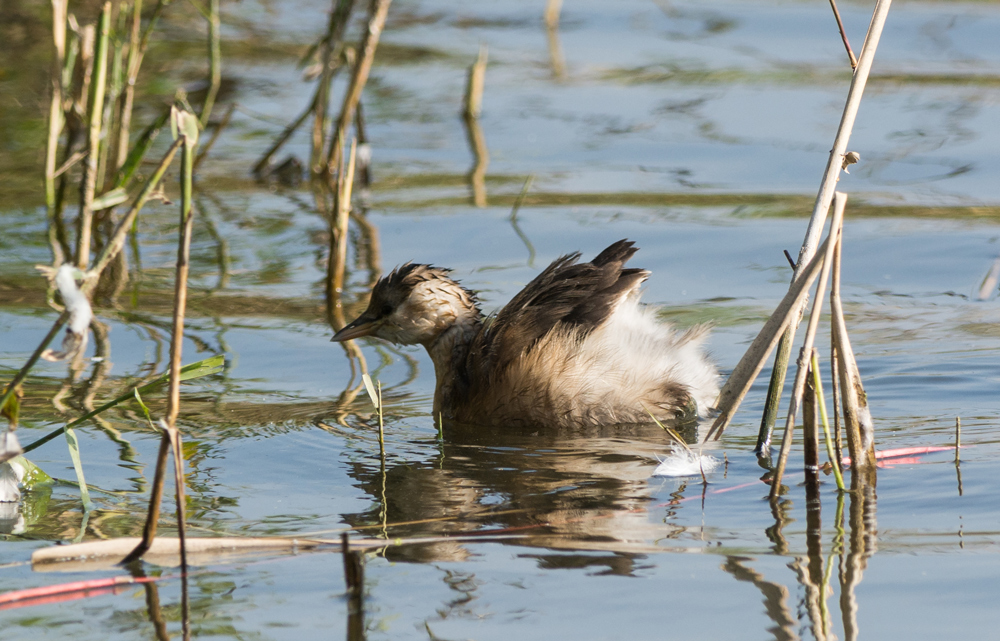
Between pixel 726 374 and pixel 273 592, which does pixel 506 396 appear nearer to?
pixel 726 374

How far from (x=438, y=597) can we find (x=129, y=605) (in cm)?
83

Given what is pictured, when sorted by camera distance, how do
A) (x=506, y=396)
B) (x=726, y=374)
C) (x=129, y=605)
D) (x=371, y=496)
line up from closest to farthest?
1. (x=129, y=605)
2. (x=371, y=496)
3. (x=506, y=396)
4. (x=726, y=374)

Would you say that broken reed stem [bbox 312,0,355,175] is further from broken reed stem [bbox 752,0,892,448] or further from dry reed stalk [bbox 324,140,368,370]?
broken reed stem [bbox 752,0,892,448]

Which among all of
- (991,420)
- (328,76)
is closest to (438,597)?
(991,420)

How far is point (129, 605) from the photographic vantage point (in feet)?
11.7

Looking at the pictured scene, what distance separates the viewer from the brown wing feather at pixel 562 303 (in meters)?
5.36

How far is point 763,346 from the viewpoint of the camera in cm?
420

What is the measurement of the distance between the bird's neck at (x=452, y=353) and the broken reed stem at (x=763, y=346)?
1.70 m

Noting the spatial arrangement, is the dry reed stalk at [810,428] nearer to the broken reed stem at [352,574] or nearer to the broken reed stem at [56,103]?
the broken reed stem at [352,574]

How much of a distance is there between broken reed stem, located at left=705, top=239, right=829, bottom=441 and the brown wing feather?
1107mm

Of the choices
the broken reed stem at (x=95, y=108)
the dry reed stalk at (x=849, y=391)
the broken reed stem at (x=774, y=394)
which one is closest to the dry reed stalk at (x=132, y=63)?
the broken reed stem at (x=95, y=108)

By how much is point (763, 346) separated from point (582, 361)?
1.26m

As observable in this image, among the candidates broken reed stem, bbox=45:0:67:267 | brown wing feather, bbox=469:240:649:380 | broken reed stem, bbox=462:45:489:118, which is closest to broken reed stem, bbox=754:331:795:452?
brown wing feather, bbox=469:240:649:380

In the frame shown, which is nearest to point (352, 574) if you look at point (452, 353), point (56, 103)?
point (452, 353)
